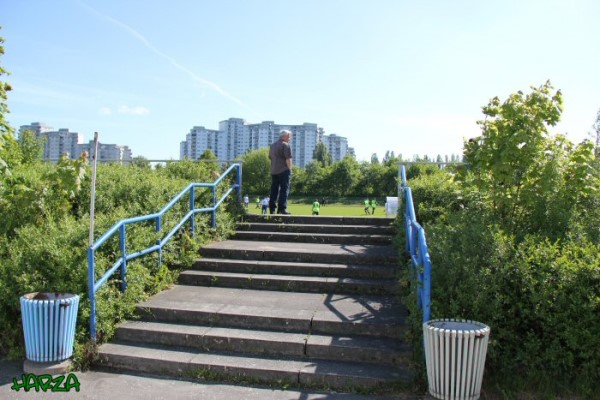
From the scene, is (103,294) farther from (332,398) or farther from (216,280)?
(332,398)

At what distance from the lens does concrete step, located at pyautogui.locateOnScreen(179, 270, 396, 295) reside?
685cm

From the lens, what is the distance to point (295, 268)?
7523 millimetres

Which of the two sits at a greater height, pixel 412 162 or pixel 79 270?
pixel 412 162

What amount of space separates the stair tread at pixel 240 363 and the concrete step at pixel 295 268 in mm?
2072

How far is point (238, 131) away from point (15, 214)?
15903 centimetres

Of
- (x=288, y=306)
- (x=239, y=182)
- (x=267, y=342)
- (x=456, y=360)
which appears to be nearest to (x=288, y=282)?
(x=288, y=306)

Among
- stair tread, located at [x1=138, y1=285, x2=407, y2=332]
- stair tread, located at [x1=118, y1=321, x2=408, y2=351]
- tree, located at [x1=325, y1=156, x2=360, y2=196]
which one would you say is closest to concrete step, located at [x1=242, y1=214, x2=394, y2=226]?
stair tread, located at [x1=138, y1=285, x2=407, y2=332]

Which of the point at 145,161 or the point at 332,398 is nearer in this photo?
the point at 332,398

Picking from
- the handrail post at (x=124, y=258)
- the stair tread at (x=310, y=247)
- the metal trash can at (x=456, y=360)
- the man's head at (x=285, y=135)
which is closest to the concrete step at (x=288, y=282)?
Result: the stair tread at (x=310, y=247)

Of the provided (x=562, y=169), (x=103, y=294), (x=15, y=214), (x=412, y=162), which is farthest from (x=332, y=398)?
(x=15, y=214)

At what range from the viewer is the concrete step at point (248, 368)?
497 cm

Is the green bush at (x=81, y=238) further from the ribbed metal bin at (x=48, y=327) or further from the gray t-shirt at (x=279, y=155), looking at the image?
the gray t-shirt at (x=279, y=155)

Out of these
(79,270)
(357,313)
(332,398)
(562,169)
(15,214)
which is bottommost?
(332,398)

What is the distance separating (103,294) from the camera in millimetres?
6113
